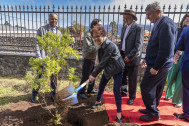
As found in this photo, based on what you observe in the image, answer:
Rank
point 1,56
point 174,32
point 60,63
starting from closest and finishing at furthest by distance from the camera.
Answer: point 174,32 → point 60,63 → point 1,56

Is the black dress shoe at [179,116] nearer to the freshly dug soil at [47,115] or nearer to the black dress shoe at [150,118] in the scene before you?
the black dress shoe at [150,118]

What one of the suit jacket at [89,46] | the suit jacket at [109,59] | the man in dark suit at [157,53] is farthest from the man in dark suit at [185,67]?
the suit jacket at [89,46]

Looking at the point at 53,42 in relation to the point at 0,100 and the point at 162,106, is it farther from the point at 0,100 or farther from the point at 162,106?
the point at 162,106

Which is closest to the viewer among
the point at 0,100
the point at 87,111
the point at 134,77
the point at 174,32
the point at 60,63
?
the point at 174,32

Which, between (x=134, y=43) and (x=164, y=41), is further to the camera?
(x=134, y=43)

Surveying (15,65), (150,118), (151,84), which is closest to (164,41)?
(151,84)

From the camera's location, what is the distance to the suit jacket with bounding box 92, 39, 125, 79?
259 cm

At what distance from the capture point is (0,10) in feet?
20.3

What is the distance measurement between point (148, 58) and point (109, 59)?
74 centimetres

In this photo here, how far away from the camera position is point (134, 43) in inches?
129

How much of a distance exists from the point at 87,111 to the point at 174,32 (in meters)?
2.39

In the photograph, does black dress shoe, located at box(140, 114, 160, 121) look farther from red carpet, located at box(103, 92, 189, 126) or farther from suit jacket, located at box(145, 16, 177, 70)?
suit jacket, located at box(145, 16, 177, 70)

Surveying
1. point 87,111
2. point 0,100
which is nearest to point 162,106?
point 87,111

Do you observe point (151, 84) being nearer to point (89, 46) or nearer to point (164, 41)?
point (164, 41)
